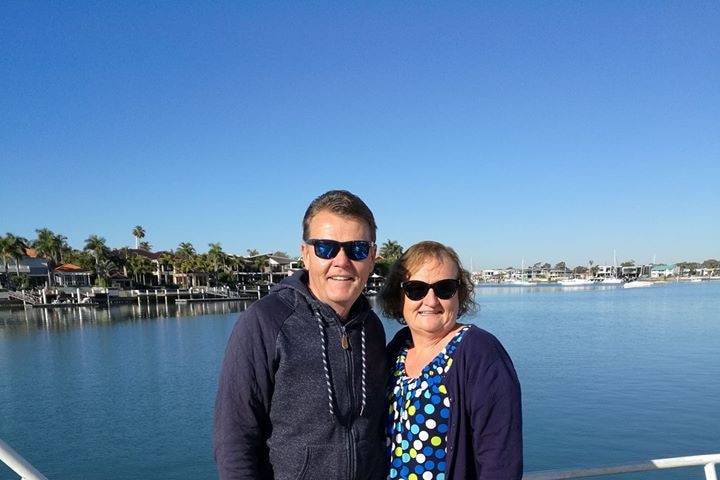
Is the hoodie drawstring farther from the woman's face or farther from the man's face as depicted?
the woman's face

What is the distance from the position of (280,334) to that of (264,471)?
0.52 meters

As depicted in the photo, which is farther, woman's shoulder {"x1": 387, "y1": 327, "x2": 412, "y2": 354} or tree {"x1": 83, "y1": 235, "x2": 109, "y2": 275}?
tree {"x1": 83, "y1": 235, "x2": 109, "y2": 275}

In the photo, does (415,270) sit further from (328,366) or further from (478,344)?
(328,366)

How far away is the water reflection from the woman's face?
154 feet

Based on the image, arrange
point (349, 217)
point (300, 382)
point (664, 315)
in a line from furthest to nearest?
point (664, 315) → point (349, 217) → point (300, 382)

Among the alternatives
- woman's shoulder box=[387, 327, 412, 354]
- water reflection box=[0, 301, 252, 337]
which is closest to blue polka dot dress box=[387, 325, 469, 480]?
woman's shoulder box=[387, 327, 412, 354]

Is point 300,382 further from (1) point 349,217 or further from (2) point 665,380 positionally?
(2) point 665,380

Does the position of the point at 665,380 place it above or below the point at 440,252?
below

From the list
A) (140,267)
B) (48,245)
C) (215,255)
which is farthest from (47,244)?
(215,255)

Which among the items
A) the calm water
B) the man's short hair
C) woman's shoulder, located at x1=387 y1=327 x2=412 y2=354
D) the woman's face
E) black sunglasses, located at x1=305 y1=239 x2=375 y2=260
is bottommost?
the calm water

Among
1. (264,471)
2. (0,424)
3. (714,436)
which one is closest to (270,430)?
(264,471)

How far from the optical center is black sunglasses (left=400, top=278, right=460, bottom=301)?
2.13m

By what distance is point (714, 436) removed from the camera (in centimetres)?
1415

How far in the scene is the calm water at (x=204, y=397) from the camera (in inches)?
520
